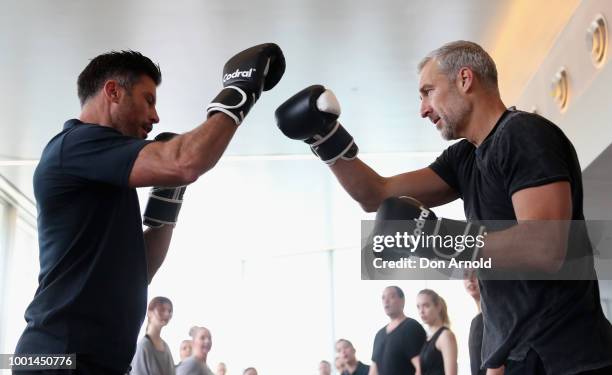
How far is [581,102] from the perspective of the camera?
500cm

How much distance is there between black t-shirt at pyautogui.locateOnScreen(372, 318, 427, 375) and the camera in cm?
480

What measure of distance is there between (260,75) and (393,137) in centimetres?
551

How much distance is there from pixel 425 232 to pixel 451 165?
504 millimetres

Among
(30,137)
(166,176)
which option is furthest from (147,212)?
(30,137)

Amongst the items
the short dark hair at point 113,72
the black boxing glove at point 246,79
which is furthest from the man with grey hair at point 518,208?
the short dark hair at point 113,72

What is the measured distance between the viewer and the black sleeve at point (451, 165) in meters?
2.34

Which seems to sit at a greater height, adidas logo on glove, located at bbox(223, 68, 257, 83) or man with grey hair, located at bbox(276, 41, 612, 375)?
adidas logo on glove, located at bbox(223, 68, 257, 83)

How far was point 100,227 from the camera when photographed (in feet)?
6.38

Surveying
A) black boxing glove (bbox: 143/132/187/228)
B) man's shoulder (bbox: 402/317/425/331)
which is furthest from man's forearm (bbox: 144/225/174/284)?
man's shoulder (bbox: 402/317/425/331)

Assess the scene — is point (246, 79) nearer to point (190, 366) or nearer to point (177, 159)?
point (177, 159)

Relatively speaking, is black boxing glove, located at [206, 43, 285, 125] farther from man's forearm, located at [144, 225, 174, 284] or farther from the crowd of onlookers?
the crowd of onlookers

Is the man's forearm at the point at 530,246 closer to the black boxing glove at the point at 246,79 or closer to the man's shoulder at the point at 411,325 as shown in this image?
the black boxing glove at the point at 246,79

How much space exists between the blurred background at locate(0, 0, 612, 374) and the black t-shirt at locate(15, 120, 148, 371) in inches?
127

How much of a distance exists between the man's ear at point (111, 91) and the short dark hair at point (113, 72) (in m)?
0.02
